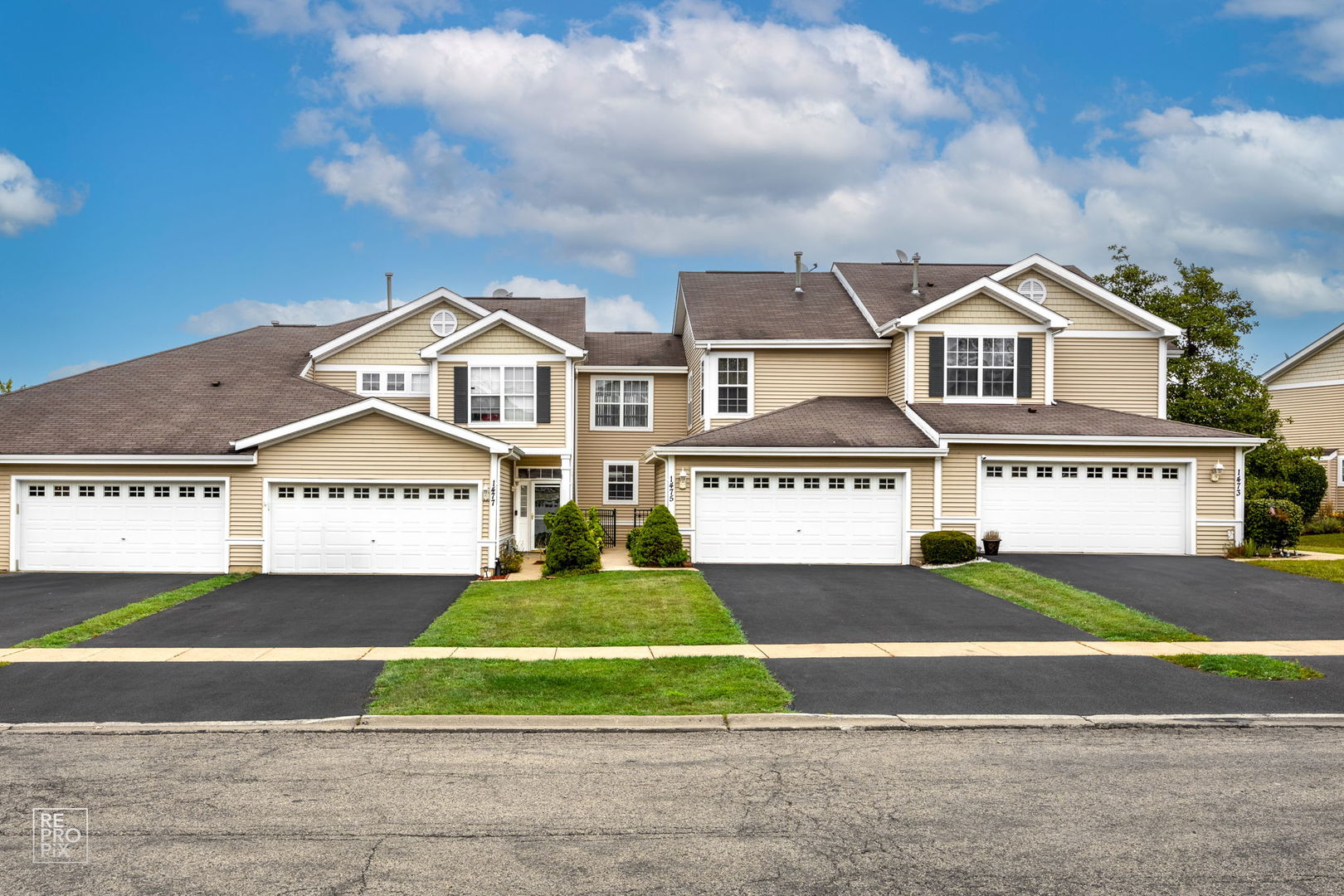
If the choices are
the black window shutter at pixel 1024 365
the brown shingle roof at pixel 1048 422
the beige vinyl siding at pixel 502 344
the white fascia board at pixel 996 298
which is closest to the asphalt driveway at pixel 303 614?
the beige vinyl siding at pixel 502 344

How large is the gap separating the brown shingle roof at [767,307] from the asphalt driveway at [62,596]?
50.8 feet

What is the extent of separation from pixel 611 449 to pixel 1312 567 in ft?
61.3

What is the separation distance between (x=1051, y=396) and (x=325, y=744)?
73.2 feet

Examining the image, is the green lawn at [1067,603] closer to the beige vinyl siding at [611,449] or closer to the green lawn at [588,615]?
the green lawn at [588,615]

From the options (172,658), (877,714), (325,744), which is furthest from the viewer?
(172,658)

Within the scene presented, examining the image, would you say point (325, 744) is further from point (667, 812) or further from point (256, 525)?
point (256, 525)

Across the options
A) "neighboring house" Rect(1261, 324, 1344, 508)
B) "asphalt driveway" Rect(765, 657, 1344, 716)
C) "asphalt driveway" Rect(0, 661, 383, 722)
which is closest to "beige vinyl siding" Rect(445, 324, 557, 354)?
"asphalt driveway" Rect(0, 661, 383, 722)

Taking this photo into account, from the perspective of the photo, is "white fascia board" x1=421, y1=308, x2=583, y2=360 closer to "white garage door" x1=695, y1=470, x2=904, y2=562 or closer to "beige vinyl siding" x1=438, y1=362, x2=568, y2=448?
"beige vinyl siding" x1=438, y1=362, x2=568, y2=448

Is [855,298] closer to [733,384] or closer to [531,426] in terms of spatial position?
[733,384]

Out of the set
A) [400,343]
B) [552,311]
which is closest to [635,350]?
[552,311]

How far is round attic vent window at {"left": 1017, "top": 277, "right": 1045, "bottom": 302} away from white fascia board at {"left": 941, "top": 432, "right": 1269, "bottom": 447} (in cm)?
587

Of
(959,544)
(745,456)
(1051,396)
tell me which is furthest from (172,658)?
(1051,396)

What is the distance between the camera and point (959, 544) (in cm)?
2116

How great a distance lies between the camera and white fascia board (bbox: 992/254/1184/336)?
2592 centimetres
